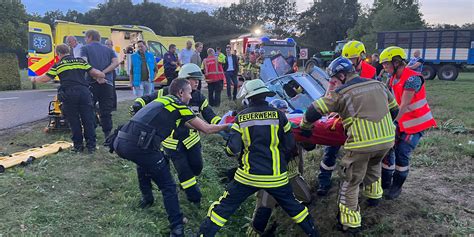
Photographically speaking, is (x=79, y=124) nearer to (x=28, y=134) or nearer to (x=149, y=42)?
(x=28, y=134)

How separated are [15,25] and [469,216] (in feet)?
66.9

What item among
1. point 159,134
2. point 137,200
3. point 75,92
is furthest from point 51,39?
point 159,134

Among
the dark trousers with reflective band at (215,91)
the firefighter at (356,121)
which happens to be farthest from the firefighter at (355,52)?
the dark trousers with reflective band at (215,91)

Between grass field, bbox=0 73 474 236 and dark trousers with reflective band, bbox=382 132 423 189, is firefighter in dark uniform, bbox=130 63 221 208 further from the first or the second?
dark trousers with reflective band, bbox=382 132 423 189

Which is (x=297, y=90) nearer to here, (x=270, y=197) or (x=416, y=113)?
(x=416, y=113)

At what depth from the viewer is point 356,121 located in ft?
11.3

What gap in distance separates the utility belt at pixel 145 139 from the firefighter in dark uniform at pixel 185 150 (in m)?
0.72

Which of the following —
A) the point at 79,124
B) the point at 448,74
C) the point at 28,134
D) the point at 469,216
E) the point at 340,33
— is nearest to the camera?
the point at 469,216

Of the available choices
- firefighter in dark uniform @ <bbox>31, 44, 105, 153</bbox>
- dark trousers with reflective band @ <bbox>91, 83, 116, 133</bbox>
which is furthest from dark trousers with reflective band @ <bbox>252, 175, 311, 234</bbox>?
dark trousers with reflective band @ <bbox>91, 83, 116, 133</bbox>

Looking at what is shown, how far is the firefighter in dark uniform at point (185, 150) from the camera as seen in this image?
4.27 m

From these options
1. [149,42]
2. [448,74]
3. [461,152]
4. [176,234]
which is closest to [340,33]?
[448,74]

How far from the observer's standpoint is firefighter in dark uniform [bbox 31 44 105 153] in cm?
539

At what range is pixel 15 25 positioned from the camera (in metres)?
18.5

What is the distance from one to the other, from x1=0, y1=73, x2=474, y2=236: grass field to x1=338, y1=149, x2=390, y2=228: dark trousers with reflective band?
0.42 m
